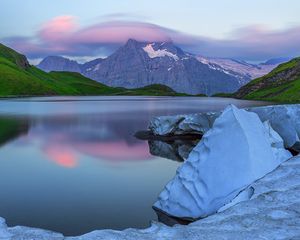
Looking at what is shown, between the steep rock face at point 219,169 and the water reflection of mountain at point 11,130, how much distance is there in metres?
33.2

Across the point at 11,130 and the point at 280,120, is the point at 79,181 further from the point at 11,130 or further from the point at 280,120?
the point at 11,130

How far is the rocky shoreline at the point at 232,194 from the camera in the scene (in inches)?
521

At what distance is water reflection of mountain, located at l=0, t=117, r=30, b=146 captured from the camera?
181 ft

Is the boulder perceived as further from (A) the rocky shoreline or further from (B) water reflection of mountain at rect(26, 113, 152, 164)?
(A) the rocky shoreline

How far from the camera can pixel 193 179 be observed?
71.7 feet

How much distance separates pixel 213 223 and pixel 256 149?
910 cm

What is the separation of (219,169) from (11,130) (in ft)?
164

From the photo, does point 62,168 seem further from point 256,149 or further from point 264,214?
point 264,214

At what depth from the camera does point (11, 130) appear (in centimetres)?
6469

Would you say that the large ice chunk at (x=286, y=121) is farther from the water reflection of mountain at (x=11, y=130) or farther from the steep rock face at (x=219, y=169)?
the water reflection of mountain at (x=11, y=130)

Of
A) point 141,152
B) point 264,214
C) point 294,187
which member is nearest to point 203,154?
point 294,187

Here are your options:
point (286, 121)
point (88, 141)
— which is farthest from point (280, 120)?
point (88, 141)

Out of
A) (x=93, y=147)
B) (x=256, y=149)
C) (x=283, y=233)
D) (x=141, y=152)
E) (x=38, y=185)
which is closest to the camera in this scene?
(x=283, y=233)

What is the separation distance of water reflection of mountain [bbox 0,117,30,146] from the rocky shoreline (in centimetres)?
3371
